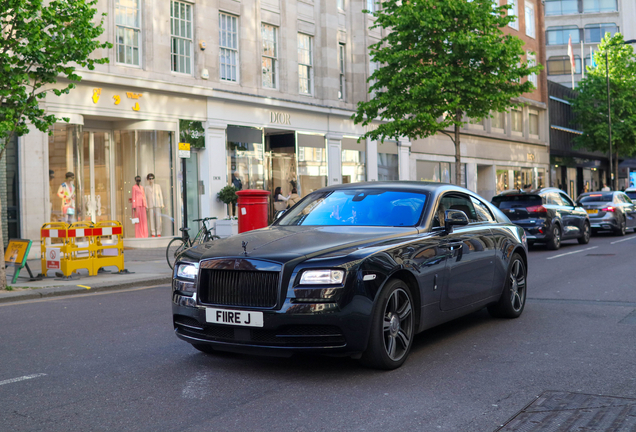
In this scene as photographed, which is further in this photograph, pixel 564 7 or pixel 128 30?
pixel 564 7

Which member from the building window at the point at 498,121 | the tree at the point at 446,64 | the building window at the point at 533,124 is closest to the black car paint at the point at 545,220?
the tree at the point at 446,64

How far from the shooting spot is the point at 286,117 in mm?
25750

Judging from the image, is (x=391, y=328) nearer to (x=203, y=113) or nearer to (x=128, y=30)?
(x=128, y=30)

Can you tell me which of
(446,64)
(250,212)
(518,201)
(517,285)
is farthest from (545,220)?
(517,285)

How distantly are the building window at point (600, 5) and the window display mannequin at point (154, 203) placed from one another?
65.1 meters

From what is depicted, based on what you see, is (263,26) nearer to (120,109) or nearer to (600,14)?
(120,109)

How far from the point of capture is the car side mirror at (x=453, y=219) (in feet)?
20.9

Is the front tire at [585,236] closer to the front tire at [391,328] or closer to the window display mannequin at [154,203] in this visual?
the window display mannequin at [154,203]

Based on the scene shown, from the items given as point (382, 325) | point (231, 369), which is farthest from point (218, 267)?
point (382, 325)

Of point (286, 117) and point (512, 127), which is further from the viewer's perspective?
point (512, 127)

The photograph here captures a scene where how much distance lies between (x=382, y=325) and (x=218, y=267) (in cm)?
131

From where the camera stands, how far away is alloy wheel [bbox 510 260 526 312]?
786 cm

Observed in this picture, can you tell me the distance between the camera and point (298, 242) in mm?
5602

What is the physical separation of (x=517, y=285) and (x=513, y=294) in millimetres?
185
